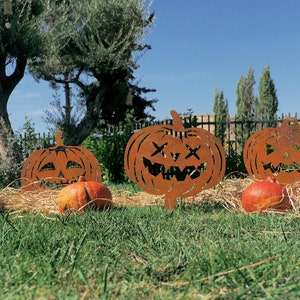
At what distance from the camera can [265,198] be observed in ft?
13.2

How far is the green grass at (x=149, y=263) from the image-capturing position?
5.32ft

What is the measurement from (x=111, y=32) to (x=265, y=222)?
13640 mm

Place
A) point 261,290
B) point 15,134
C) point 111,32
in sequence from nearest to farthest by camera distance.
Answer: point 261,290 → point 15,134 → point 111,32

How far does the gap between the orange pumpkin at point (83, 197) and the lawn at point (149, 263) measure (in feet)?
4.07

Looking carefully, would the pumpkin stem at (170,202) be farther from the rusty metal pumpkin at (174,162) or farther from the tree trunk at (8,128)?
the tree trunk at (8,128)

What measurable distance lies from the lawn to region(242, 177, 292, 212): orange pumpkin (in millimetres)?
1001

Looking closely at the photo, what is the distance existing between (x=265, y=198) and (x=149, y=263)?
2.24 m

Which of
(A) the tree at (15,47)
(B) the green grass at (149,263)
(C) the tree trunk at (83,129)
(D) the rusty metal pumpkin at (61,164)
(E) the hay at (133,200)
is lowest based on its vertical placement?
(E) the hay at (133,200)

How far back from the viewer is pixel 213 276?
173 cm

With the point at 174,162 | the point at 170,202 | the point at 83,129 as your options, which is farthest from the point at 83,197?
the point at 83,129

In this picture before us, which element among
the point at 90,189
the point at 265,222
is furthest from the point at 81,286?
the point at 90,189

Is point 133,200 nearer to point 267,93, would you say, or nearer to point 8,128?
point 8,128

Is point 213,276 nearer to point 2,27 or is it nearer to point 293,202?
point 293,202

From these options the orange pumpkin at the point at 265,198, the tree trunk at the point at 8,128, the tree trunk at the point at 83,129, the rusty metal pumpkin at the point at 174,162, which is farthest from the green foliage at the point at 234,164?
the orange pumpkin at the point at 265,198
